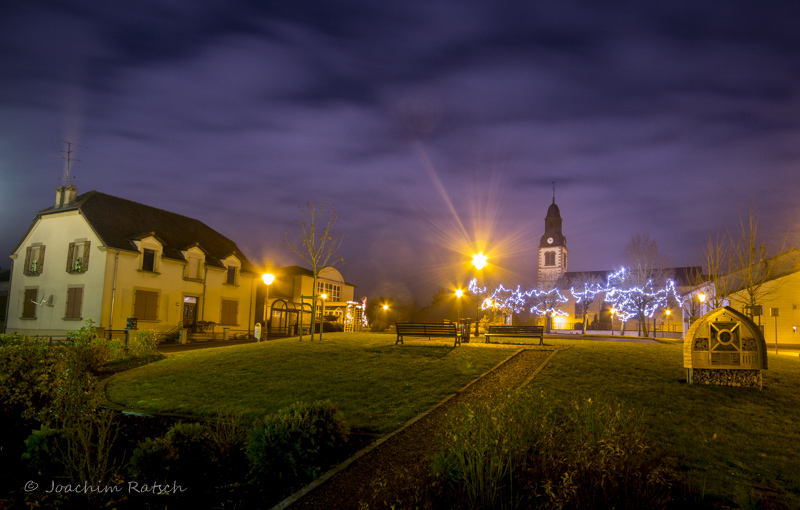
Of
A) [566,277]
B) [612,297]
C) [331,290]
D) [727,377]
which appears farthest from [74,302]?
[566,277]

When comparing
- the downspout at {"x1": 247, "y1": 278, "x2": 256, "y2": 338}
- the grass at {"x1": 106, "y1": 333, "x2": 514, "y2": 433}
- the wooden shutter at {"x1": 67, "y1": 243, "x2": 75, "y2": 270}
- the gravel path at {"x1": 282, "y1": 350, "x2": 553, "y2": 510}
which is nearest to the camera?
the gravel path at {"x1": 282, "y1": 350, "x2": 553, "y2": 510}

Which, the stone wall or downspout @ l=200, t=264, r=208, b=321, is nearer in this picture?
the stone wall

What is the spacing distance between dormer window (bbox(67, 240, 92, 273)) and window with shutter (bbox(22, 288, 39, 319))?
357 cm

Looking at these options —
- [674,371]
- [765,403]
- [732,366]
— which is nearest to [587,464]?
[765,403]

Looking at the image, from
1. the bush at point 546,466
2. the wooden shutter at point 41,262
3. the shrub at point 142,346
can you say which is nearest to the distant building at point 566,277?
the shrub at point 142,346

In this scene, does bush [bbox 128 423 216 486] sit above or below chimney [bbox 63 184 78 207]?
below

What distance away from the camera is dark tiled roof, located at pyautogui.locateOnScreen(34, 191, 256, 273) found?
2880cm

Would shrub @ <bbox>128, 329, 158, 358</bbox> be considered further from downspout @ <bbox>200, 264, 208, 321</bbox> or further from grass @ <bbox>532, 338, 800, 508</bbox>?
grass @ <bbox>532, 338, 800, 508</bbox>

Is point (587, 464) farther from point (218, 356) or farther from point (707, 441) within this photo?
point (218, 356)

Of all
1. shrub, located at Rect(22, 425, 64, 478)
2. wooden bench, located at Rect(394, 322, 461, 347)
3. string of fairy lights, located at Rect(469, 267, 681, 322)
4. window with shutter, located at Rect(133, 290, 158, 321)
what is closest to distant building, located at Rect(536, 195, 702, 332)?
string of fairy lights, located at Rect(469, 267, 681, 322)

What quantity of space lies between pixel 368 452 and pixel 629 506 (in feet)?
10.5

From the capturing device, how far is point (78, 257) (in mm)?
28516

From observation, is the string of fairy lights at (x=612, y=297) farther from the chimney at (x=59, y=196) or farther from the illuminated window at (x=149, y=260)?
the chimney at (x=59, y=196)

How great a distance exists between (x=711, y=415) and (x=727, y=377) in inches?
142
